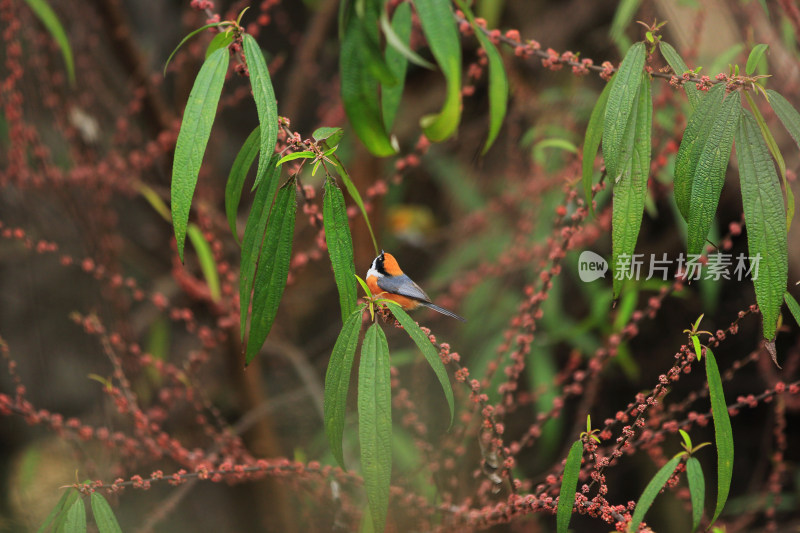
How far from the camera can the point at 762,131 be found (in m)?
0.62

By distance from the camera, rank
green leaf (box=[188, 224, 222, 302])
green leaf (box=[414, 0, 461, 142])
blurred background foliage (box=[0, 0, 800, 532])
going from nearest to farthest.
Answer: green leaf (box=[414, 0, 461, 142]) < green leaf (box=[188, 224, 222, 302]) < blurred background foliage (box=[0, 0, 800, 532])

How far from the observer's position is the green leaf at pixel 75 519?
0.62 meters

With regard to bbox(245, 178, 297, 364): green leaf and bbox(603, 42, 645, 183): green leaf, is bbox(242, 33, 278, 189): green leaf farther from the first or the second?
bbox(603, 42, 645, 183): green leaf

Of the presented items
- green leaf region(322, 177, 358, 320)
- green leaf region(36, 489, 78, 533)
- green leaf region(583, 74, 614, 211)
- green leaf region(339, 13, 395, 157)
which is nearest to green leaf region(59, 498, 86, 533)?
green leaf region(36, 489, 78, 533)

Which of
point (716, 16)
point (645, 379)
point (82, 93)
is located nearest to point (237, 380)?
point (82, 93)

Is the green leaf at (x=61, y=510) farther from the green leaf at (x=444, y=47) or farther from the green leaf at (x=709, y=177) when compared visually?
the green leaf at (x=709, y=177)

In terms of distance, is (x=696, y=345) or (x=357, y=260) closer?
(x=696, y=345)

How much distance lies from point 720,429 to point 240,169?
53 centimetres

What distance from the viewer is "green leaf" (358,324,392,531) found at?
553 mm

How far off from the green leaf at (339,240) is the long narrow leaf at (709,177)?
30 cm

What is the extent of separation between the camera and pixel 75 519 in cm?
63

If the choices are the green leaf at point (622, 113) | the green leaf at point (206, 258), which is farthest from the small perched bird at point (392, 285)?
the green leaf at point (206, 258)

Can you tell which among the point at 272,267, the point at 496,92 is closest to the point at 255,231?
the point at 272,267

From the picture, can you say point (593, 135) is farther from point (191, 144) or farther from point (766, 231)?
point (191, 144)
